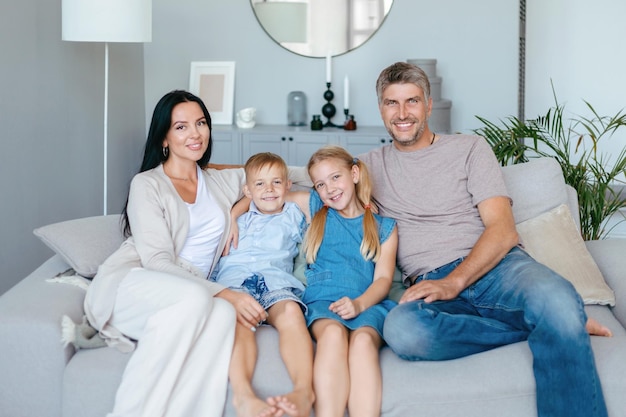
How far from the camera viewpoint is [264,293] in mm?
2551

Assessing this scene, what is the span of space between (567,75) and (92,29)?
2975 mm

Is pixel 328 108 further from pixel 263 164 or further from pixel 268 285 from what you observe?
pixel 268 285

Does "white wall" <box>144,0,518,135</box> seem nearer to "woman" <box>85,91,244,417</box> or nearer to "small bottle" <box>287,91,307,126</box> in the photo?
"small bottle" <box>287,91,307,126</box>

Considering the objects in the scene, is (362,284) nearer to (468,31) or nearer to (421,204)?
(421,204)

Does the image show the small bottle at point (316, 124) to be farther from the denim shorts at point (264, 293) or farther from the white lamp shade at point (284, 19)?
the denim shorts at point (264, 293)

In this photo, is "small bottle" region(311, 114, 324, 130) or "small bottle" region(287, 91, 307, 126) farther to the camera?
"small bottle" region(287, 91, 307, 126)

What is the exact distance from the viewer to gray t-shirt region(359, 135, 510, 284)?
2.65 m

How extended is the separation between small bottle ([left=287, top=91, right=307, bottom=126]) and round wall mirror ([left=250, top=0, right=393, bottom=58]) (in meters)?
0.26

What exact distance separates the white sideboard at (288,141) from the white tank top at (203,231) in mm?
2105

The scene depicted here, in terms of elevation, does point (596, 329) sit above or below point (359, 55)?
below

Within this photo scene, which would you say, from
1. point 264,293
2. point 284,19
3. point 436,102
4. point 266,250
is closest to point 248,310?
point 264,293

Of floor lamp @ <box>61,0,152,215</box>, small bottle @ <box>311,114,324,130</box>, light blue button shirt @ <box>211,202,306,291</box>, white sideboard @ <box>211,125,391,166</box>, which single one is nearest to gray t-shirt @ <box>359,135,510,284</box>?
light blue button shirt @ <box>211,202,306,291</box>

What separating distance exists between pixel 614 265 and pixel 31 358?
182 centimetres

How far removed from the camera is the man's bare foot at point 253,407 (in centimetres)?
202
